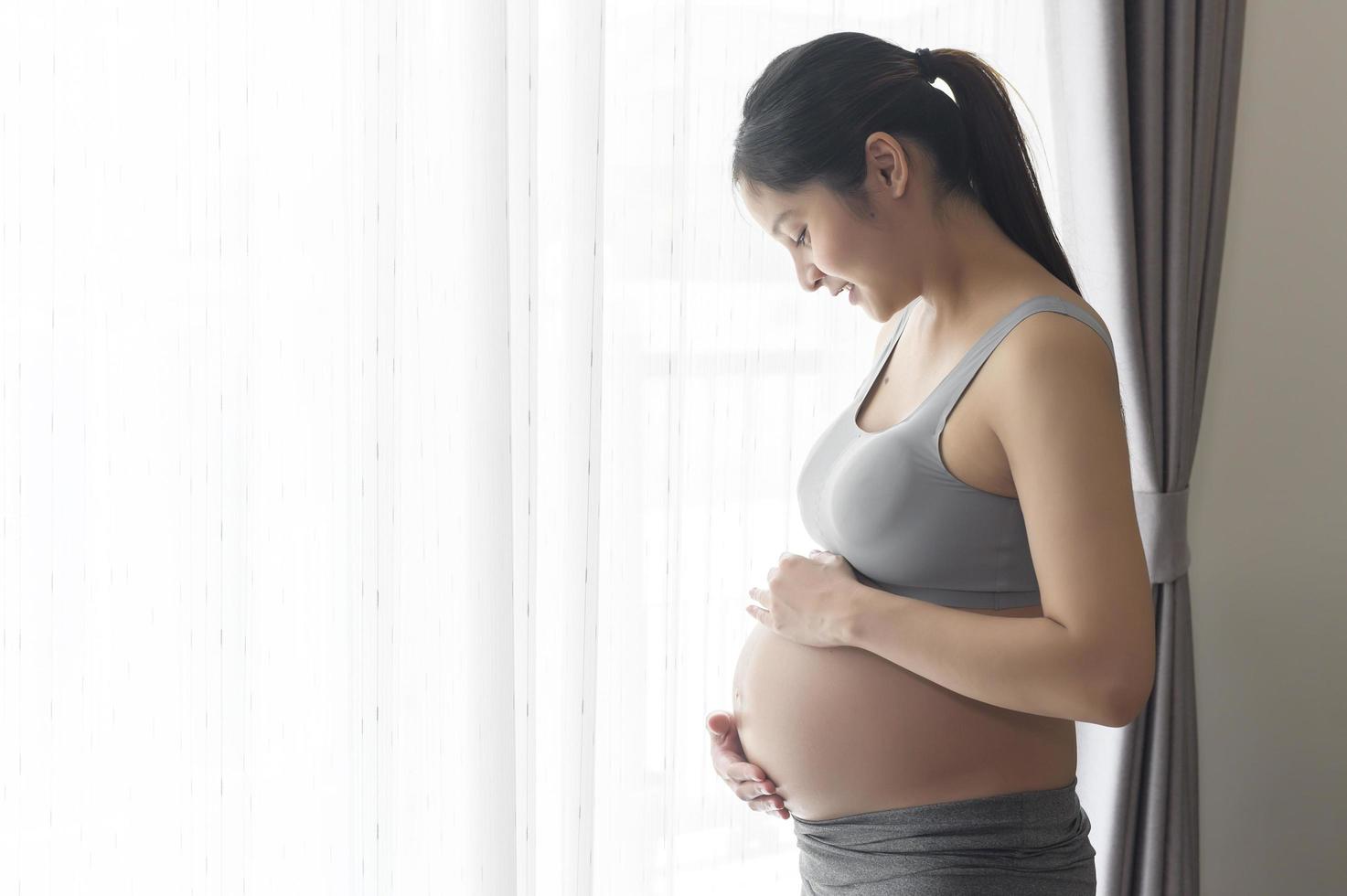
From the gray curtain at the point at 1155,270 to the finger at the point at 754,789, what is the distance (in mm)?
837

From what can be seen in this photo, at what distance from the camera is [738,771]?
3.39ft

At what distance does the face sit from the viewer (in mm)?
938

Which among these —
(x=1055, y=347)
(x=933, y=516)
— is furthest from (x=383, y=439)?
(x=1055, y=347)

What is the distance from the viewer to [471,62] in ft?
3.68

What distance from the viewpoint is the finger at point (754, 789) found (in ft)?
3.33

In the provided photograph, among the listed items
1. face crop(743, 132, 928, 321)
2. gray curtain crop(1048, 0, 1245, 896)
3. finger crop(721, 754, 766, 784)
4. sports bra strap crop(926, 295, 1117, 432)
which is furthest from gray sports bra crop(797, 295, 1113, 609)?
gray curtain crop(1048, 0, 1245, 896)

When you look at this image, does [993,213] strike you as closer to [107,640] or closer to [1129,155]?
[1129,155]

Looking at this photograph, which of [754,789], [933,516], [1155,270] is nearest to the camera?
[933,516]

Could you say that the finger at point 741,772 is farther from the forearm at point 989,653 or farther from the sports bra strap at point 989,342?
the sports bra strap at point 989,342

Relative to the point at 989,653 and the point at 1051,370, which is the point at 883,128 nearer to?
the point at 1051,370

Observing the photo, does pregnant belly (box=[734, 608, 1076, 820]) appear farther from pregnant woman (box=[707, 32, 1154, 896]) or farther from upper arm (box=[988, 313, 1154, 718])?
upper arm (box=[988, 313, 1154, 718])

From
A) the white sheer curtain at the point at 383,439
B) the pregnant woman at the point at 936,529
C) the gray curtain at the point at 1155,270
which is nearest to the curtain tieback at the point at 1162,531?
the gray curtain at the point at 1155,270

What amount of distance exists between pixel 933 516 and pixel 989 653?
0.41ft

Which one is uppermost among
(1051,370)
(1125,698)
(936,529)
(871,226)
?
(871,226)
